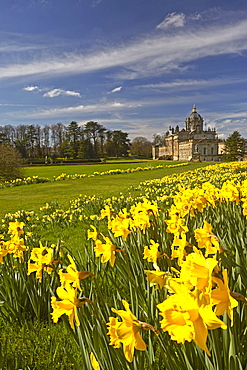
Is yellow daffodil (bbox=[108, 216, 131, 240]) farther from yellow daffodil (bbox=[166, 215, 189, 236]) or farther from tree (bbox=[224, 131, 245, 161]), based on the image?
tree (bbox=[224, 131, 245, 161])

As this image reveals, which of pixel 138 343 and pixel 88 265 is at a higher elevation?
pixel 138 343

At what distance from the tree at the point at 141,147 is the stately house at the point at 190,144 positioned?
446 cm

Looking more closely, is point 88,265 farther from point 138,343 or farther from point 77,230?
point 77,230

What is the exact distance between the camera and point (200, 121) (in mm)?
102125

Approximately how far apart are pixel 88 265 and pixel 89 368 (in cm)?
102

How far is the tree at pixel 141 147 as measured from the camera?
9357 centimetres

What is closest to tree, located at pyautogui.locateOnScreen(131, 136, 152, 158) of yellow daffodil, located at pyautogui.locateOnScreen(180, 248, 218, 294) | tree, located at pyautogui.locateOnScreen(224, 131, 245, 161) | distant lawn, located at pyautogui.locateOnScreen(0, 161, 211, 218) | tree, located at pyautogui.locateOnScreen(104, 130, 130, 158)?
tree, located at pyautogui.locateOnScreen(104, 130, 130, 158)

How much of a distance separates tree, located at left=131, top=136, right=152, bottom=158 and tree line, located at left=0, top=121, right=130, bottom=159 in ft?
47.3

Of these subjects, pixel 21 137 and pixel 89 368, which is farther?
pixel 21 137

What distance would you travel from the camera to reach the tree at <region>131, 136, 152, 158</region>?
3684 inches

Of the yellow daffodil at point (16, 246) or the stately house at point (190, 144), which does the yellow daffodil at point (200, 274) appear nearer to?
the yellow daffodil at point (16, 246)

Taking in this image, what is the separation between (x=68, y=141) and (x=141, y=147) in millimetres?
34385

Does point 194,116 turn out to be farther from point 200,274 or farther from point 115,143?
point 200,274

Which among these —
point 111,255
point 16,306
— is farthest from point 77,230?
point 111,255
